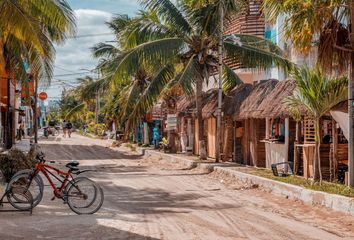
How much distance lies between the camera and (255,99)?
1934 centimetres

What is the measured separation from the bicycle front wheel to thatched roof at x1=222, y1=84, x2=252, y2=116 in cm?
1120

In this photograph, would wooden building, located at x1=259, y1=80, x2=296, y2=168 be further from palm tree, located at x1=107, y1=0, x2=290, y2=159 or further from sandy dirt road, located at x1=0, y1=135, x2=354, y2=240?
palm tree, located at x1=107, y1=0, x2=290, y2=159

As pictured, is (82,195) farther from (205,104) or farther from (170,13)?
(205,104)

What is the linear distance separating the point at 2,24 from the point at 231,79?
12.6 m

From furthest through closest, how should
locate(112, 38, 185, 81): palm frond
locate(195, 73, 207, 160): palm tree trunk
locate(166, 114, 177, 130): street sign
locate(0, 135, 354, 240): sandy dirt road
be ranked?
locate(166, 114, 177, 130): street sign
locate(195, 73, 207, 160): palm tree trunk
locate(112, 38, 185, 81): palm frond
locate(0, 135, 354, 240): sandy dirt road

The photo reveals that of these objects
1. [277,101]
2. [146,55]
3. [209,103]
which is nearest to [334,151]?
[277,101]

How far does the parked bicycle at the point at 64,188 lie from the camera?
32.7 ft

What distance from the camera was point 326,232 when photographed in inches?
346

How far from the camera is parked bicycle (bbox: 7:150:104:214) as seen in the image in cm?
997

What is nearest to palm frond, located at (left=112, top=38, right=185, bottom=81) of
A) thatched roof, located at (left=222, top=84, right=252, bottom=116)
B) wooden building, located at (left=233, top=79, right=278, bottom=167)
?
thatched roof, located at (left=222, top=84, right=252, bottom=116)

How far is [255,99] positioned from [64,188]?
10681 mm

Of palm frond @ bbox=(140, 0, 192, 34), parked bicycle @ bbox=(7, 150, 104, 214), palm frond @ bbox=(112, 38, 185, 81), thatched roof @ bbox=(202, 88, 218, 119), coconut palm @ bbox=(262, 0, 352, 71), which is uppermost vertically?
palm frond @ bbox=(140, 0, 192, 34)

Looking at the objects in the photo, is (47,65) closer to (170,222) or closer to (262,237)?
(170,222)

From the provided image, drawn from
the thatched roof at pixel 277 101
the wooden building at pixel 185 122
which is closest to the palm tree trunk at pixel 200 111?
the wooden building at pixel 185 122
